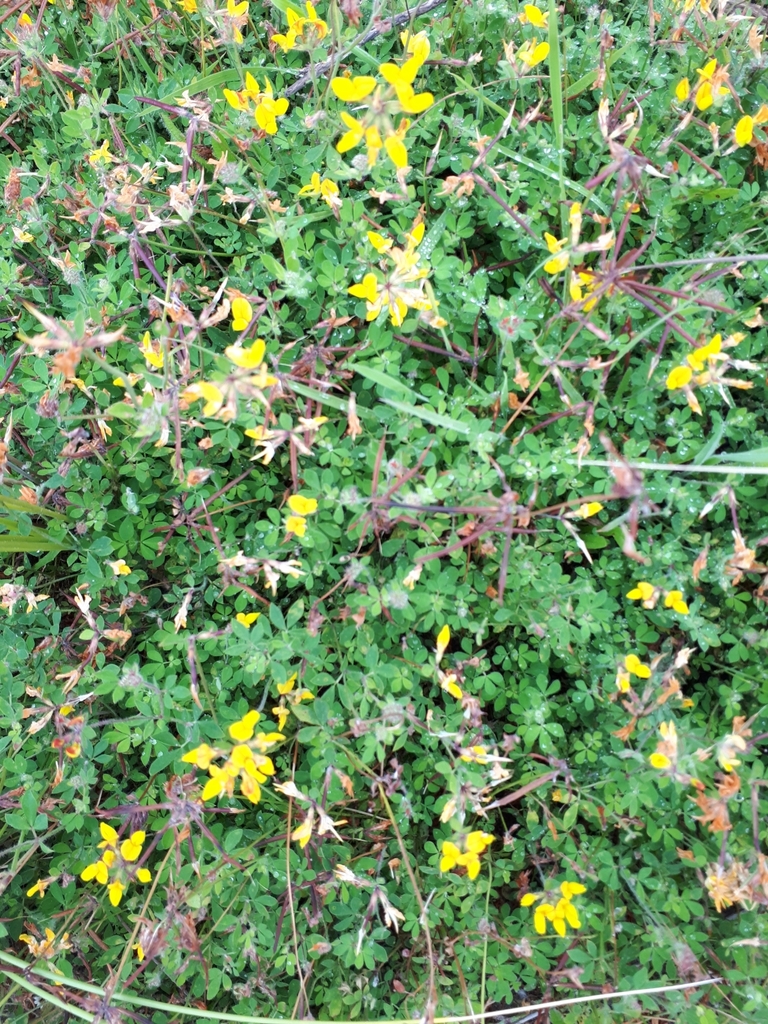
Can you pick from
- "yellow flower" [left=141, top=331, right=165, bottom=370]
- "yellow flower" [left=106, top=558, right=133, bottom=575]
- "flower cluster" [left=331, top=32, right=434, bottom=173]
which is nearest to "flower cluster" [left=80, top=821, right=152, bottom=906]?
"yellow flower" [left=106, top=558, right=133, bottom=575]

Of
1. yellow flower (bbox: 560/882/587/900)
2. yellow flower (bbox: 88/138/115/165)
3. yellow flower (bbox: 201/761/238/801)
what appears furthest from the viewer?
yellow flower (bbox: 88/138/115/165)

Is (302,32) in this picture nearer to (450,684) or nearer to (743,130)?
(743,130)

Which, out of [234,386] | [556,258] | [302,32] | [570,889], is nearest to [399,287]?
[556,258]

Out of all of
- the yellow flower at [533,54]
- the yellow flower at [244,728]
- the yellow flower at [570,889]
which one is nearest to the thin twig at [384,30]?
the yellow flower at [533,54]

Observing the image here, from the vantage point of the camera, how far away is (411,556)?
267 centimetres

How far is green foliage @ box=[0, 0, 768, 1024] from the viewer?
8.16 feet

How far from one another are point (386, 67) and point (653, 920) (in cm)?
284

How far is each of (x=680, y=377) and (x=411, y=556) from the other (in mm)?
1081

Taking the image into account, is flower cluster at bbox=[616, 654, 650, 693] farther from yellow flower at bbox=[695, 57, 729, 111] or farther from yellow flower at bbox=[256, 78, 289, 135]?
yellow flower at bbox=[256, 78, 289, 135]

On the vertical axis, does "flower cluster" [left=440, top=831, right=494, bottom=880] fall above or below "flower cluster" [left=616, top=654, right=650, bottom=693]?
below

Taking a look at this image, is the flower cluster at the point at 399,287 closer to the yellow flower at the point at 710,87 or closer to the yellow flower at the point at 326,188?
the yellow flower at the point at 326,188

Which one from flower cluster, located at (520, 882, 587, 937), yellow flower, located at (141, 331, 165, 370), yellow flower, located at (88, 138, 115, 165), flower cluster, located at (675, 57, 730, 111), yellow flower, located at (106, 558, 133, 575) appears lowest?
flower cluster, located at (520, 882, 587, 937)

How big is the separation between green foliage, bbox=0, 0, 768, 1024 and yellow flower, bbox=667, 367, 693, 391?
0.07 metres

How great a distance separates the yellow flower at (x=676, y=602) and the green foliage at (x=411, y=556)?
16mm
